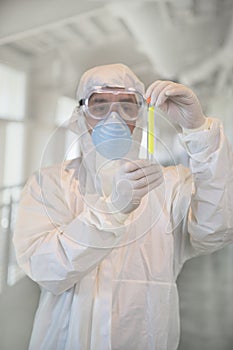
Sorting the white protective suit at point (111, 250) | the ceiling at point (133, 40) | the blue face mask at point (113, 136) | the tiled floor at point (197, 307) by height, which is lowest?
the tiled floor at point (197, 307)

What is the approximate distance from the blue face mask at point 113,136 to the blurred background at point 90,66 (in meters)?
0.21

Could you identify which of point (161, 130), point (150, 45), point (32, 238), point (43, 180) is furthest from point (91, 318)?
point (150, 45)

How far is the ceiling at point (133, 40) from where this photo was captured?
1.02m

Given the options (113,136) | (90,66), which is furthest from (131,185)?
(90,66)

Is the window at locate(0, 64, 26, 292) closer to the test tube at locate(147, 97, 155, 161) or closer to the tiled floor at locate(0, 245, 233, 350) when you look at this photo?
the tiled floor at locate(0, 245, 233, 350)

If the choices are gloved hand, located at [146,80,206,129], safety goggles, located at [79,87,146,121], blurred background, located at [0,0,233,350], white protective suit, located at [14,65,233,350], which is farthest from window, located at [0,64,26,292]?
gloved hand, located at [146,80,206,129]

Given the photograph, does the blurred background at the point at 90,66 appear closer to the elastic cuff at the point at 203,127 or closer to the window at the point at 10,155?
the window at the point at 10,155

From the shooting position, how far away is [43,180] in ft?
2.73

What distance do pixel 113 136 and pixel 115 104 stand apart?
7 centimetres

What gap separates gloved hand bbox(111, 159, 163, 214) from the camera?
27.3 inches

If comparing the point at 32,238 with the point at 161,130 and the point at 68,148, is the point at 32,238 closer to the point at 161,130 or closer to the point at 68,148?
the point at 68,148

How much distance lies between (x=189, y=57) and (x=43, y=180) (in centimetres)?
60

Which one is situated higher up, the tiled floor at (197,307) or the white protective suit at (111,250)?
the white protective suit at (111,250)

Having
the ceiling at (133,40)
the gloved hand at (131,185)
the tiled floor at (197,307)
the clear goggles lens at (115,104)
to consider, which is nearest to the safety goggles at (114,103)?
the clear goggles lens at (115,104)
